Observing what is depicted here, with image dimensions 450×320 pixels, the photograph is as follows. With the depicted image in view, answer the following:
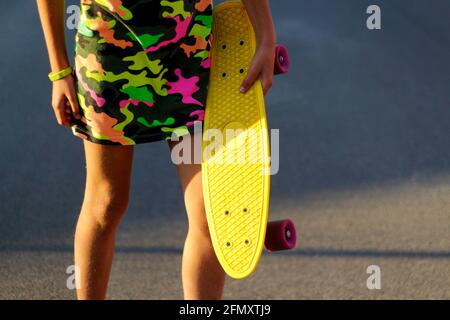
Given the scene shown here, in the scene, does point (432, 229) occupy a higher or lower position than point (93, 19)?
lower

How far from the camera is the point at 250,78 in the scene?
2570mm

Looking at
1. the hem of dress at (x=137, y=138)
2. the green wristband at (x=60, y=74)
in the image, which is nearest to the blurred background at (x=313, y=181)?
the hem of dress at (x=137, y=138)

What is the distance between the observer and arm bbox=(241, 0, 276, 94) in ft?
8.38

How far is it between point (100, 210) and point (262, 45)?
661mm

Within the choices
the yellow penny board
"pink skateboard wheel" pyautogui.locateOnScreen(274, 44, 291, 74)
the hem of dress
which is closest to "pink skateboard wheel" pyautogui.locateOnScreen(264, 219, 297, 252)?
the yellow penny board

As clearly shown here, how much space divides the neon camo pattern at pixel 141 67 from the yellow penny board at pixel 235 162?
0.20ft

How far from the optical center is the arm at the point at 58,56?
2555mm

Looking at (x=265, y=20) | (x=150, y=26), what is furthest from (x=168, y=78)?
(x=265, y=20)

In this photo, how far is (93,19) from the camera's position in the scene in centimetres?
245

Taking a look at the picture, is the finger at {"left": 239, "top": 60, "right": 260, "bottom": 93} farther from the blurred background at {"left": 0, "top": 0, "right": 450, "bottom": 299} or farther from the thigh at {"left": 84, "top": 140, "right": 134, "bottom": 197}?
the blurred background at {"left": 0, "top": 0, "right": 450, "bottom": 299}

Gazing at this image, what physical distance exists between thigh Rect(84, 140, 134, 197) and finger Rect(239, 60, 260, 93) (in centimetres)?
36
